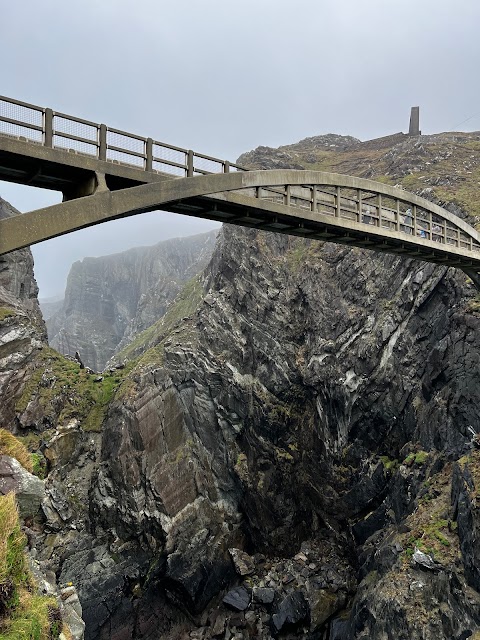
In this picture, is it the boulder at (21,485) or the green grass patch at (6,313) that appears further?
the green grass patch at (6,313)

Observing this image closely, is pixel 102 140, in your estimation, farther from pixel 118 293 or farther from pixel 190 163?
pixel 118 293

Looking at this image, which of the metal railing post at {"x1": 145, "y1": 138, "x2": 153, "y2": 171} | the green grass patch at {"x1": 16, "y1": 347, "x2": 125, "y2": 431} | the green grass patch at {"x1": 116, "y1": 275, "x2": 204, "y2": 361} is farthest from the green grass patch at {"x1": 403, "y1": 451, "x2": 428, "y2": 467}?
the green grass patch at {"x1": 116, "y1": 275, "x2": 204, "y2": 361}

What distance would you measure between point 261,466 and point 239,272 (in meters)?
21.6

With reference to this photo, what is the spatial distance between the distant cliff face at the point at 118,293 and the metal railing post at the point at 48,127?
10281 cm

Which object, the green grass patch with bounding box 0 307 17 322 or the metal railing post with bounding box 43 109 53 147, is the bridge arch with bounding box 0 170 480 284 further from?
the green grass patch with bounding box 0 307 17 322

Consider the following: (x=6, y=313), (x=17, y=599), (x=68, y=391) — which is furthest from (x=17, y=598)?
(x=6, y=313)

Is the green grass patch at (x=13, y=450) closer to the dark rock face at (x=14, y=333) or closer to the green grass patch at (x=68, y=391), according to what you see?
the dark rock face at (x=14, y=333)

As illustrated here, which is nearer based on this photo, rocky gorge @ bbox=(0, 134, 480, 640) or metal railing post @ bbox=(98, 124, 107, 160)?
metal railing post @ bbox=(98, 124, 107, 160)

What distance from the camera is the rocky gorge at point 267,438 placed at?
27.3m

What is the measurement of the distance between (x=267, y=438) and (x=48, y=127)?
115ft

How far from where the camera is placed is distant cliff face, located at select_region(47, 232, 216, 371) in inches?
4626

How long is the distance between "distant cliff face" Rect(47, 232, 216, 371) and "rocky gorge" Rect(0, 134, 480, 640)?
72253 millimetres

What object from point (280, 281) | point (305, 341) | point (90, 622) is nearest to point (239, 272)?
point (280, 281)

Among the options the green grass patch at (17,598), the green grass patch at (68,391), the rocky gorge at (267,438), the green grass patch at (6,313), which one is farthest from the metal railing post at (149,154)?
the green grass patch at (68,391)
